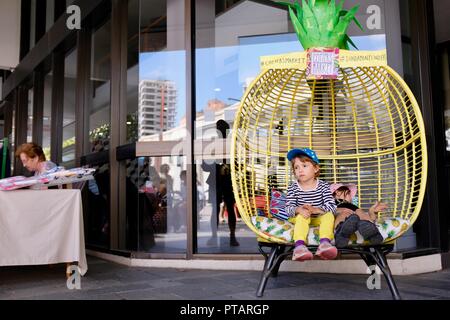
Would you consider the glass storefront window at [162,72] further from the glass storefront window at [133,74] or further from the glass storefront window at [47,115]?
the glass storefront window at [47,115]

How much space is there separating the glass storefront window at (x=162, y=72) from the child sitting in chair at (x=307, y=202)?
1364 mm

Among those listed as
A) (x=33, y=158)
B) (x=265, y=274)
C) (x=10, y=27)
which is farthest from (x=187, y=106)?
(x=10, y=27)

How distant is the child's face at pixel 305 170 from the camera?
317cm

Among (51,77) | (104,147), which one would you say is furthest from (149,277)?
(51,77)

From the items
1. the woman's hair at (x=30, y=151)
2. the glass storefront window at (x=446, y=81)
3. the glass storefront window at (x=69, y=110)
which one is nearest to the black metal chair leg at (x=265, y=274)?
the woman's hair at (x=30, y=151)

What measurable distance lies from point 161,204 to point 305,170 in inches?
64.7

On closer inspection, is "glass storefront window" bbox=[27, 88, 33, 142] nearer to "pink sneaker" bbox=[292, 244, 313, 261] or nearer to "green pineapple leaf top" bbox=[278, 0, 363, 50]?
"green pineapple leaf top" bbox=[278, 0, 363, 50]

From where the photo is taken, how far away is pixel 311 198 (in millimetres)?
3131

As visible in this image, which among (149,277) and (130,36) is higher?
(130,36)

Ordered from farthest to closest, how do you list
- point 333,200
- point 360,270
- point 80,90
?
point 80,90 → point 360,270 → point 333,200

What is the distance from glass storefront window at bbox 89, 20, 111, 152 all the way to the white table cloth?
70.6 inches

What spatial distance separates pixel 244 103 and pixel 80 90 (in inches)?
115

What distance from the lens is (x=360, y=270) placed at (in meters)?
3.77
